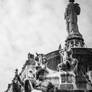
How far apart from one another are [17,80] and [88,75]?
8.14m

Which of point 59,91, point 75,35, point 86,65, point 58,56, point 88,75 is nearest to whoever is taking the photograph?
point 59,91

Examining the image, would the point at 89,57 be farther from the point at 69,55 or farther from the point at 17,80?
the point at 17,80

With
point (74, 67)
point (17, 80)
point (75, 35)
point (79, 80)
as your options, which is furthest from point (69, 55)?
point (75, 35)

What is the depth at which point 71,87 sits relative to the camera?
2447 cm

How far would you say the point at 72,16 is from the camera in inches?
1532

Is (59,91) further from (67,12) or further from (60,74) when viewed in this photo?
(67,12)

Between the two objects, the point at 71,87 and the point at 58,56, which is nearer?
the point at 71,87

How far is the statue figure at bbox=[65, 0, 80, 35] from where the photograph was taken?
38.4 meters

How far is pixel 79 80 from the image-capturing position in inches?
982

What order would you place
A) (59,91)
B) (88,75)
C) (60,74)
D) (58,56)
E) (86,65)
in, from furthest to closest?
(58,56) → (86,65) → (88,75) → (60,74) → (59,91)

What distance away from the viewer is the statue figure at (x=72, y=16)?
38.4m

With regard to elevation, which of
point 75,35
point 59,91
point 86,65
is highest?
point 75,35

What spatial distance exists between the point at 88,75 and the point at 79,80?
9.74 feet

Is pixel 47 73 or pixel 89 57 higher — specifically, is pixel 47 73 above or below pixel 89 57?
below
